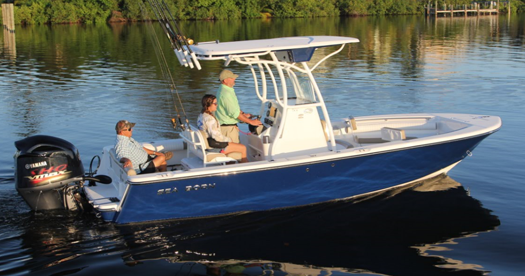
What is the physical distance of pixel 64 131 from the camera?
12719 mm

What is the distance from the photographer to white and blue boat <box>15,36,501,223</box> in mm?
7531

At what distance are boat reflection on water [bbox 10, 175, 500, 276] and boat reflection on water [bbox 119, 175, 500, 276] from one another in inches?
0.4

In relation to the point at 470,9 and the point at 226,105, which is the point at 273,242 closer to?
the point at 226,105

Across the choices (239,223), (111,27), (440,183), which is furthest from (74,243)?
(111,27)

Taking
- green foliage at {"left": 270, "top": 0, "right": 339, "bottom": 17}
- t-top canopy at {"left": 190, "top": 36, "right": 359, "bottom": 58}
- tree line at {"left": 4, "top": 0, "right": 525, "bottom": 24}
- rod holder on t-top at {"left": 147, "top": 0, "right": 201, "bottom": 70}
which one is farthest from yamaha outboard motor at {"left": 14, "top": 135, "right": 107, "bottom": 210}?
green foliage at {"left": 270, "top": 0, "right": 339, "bottom": 17}

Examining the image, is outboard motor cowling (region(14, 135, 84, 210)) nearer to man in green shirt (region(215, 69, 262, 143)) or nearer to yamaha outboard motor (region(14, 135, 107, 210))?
yamaha outboard motor (region(14, 135, 107, 210))

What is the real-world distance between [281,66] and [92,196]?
9.42 feet

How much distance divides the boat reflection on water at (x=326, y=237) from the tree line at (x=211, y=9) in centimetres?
3972

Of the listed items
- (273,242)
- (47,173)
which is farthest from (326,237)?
(47,173)

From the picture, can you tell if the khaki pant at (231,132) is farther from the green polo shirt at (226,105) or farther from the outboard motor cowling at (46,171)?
the outboard motor cowling at (46,171)

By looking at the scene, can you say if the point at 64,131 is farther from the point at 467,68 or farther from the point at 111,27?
the point at 111,27

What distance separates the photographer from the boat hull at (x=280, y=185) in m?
7.50

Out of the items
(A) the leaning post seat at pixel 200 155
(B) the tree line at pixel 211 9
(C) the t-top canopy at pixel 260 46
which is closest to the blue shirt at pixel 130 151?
(A) the leaning post seat at pixel 200 155

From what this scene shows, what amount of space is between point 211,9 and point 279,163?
45.8 meters
